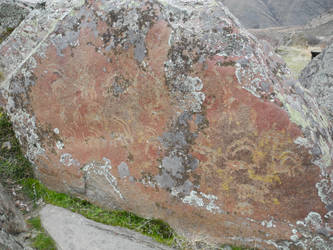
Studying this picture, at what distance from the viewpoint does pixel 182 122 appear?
→ 269 cm

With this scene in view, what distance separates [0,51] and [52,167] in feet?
5.46

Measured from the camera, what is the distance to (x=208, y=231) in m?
2.86

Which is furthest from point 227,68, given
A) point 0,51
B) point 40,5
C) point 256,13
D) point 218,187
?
point 256,13

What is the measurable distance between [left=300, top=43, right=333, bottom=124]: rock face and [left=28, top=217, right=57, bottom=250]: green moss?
10.9ft

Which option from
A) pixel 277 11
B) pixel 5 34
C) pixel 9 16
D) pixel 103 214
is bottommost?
pixel 103 214

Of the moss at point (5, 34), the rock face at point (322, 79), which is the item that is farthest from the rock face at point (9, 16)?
the rock face at point (322, 79)

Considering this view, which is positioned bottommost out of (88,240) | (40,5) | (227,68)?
(88,240)

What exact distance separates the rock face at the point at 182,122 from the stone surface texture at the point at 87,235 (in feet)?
0.79

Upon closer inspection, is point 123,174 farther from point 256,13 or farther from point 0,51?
point 256,13

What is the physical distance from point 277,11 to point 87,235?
185ft

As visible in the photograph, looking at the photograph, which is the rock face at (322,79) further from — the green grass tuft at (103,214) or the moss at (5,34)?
the moss at (5,34)

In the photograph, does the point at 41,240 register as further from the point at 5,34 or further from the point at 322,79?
the point at 322,79

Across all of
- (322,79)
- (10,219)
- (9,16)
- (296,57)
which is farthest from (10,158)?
(296,57)

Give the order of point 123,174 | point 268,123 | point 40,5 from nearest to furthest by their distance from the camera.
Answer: point 268,123 → point 123,174 → point 40,5
